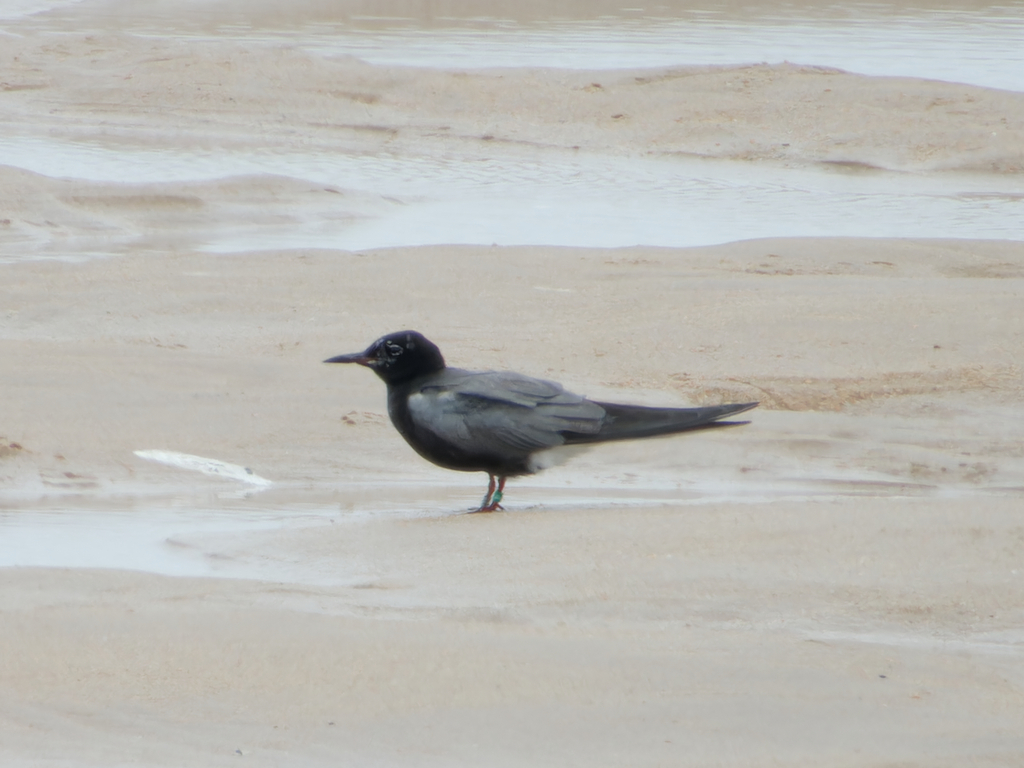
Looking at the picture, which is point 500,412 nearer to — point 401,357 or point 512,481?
point 401,357

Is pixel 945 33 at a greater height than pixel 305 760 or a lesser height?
greater

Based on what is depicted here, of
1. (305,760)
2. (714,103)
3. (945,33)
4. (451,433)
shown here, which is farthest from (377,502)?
(945,33)

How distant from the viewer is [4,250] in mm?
8211

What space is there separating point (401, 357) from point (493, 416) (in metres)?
0.37

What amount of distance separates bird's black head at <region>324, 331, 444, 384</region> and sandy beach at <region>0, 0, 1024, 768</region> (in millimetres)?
434

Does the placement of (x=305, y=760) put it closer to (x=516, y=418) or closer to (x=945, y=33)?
(x=516, y=418)

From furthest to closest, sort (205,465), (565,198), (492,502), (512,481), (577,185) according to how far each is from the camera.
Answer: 1. (577,185)
2. (565,198)
3. (512,481)
4. (205,465)
5. (492,502)

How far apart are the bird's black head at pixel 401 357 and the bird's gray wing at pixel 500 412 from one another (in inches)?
3.1

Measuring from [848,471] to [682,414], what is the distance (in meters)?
0.81

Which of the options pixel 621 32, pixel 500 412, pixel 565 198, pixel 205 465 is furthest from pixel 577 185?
pixel 621 32

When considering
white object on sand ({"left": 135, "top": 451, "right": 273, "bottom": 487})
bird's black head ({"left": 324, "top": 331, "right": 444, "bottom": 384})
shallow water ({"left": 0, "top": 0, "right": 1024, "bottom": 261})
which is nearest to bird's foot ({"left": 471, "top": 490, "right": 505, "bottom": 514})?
bird's black head ({"left": 324, "top": 331, "right": 444, "bottom": 384})

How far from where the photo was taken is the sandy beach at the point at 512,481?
2.89 m

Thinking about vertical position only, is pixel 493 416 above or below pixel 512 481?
above

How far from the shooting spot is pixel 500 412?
15.0 feet
